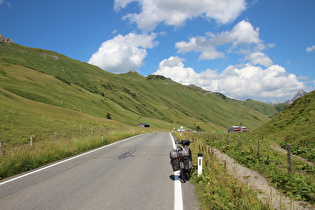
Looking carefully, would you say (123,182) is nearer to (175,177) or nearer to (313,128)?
(175,177)

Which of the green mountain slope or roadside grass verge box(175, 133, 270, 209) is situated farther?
the green mountain slope

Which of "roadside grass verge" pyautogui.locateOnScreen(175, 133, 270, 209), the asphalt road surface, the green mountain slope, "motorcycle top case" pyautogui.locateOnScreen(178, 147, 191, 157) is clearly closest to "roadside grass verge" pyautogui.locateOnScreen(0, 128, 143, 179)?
the asphalt road surface

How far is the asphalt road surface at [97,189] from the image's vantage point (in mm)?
5523

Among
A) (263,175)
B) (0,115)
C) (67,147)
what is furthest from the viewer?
(0,115)

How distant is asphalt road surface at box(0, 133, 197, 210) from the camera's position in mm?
5523

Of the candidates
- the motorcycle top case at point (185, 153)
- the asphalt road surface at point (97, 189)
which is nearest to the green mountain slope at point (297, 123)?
the motorcycle top case at point (185, 153)

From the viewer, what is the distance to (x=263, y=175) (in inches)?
355

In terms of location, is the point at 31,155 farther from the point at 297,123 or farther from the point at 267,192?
the point at 297,123

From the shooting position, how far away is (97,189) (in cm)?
680

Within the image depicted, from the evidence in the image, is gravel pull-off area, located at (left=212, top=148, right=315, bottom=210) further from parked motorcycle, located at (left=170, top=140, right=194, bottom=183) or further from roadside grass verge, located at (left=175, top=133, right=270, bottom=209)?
parked motorcycle, located at (left=170, top=140, right=194, bottom=183)

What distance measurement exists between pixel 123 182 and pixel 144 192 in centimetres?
137

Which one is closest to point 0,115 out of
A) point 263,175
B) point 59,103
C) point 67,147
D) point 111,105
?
point 67,147

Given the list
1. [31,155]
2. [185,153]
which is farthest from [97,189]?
[31,155]

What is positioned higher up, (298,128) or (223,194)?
(298,128)
